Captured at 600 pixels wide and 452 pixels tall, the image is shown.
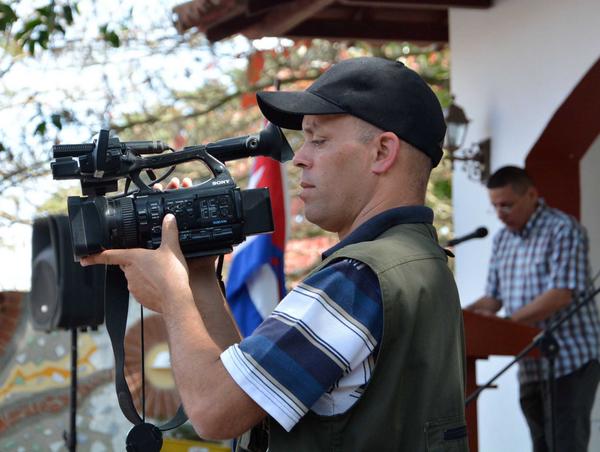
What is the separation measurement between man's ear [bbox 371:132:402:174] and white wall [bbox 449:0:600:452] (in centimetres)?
349

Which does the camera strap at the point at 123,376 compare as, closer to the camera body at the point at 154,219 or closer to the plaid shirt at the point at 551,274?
the camera body at the point at 154,219

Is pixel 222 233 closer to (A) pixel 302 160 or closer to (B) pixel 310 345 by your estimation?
(A) pixel 302 160

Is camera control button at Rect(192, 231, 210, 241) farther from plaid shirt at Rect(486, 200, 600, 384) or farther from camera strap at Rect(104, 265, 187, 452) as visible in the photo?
plaid shirt at Rect(486, 200, 600, 384)

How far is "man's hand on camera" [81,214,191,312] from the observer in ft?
6.29

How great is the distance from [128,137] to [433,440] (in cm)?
776

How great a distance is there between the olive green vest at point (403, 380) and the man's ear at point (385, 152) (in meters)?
0.15

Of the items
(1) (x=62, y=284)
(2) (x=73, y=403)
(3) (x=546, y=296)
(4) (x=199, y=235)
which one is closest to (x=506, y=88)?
(3) (x=546, y=296)

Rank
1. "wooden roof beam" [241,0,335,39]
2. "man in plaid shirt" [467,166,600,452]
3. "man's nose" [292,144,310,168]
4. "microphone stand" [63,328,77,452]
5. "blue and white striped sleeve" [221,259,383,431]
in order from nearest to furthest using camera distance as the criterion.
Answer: "blue and white striped sleeve" [221,259,383,431]
"man's nose" [292,144,310,168]
"microphone stand" [63,328,77,452]
"man in plaid shirt" [467,166,600,452]
"wooden roof beam" [241,0,335,39]

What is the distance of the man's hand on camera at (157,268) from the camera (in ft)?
6.29

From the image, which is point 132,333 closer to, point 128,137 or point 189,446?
point 189,446

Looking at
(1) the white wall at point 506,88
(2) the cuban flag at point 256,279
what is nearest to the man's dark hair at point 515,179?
(1) the white wall at point 506,88

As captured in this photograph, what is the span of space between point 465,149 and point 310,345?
4.79 meters


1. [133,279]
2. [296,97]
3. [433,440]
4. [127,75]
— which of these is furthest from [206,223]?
[127,75]

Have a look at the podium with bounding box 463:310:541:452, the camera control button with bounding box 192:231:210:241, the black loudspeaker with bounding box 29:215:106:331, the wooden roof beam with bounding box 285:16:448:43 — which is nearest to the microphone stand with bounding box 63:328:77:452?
the black loudspeaker with bounding box 29:215:106:331
